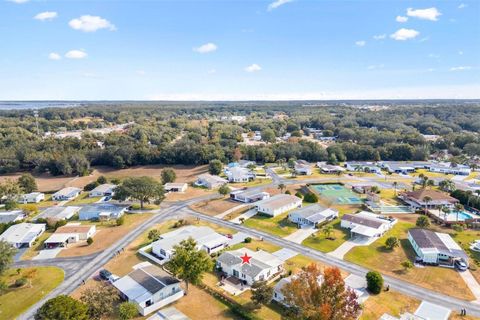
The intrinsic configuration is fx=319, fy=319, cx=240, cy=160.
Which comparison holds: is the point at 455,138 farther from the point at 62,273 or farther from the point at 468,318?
the point at 62,273

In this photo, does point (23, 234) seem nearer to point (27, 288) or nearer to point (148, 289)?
point (27, 288)

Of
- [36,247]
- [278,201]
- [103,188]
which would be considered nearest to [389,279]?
[278,201]

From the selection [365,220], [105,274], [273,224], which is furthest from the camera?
[273,224]

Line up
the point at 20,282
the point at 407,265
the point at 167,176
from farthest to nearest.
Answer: the point at 167,176, the point at 407,265, the point at 20,282

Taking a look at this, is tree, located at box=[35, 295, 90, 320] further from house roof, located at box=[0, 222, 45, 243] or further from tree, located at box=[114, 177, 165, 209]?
tree, located at box=[114, 177, 165, 209]

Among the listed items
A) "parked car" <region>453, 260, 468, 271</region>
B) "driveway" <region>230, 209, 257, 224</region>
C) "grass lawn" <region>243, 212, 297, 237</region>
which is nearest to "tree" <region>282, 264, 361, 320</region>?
"parked car" <region>453, 260, 468, 271</region>

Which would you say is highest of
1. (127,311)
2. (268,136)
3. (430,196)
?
(268,136)

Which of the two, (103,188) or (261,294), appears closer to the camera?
(261,294)
